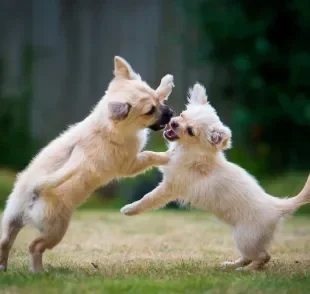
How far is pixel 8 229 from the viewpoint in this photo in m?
4.52

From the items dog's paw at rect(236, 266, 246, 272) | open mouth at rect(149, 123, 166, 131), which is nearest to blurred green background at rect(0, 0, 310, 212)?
open mouth at rect(149, 123, 166, 131)

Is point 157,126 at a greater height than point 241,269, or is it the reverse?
point 157,126

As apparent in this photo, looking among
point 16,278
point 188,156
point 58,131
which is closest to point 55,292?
point 16,278

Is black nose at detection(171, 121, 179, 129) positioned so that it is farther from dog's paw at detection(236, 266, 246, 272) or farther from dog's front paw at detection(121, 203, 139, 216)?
dog's paw at detection(236, 266, 246, 272)

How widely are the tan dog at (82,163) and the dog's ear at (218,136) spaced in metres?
0.34

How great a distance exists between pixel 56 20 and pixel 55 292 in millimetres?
7652

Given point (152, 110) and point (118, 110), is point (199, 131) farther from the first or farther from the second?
point (118, 110)

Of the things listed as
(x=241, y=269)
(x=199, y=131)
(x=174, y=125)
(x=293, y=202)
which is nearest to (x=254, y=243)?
(x=241, y=269)

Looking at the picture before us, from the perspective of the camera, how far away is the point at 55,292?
3.55 meters

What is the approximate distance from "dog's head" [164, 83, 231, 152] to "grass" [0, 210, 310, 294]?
81cm

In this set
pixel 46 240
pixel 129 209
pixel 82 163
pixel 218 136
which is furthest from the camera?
pixel 129 209

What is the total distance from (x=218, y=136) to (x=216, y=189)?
1.20ft

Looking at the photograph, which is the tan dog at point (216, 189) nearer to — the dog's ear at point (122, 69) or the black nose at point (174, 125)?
the black nose at point (174, 125)

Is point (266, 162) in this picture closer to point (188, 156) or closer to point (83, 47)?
point (83, 47)
